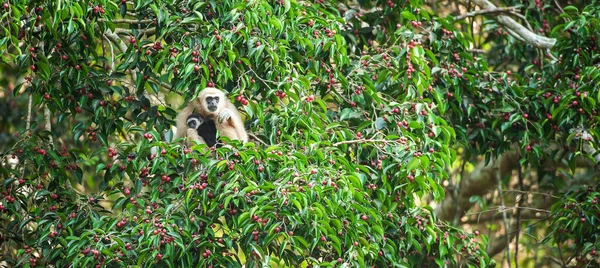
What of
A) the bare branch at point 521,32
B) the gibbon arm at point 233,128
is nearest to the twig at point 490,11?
the bare branch at point 521,32

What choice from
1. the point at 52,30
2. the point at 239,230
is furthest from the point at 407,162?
the point at 52,30

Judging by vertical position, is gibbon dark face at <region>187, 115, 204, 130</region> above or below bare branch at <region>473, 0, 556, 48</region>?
below

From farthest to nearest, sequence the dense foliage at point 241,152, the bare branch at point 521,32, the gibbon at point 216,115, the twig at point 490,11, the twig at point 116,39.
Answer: the twig at point 490,11, the bare branch at point 521,32, the twig at point 116,39, the gibbon at point 216,115, the dense foliage at point 241,152

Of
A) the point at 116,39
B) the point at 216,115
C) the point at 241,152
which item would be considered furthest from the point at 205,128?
the point at 241,152

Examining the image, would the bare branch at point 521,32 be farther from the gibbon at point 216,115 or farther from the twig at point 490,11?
the gibbon at point 216,115

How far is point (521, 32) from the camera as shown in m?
8.02

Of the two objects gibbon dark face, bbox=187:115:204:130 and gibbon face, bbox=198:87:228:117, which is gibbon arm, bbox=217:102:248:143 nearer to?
gibbon face, bbox=198:87:228:117

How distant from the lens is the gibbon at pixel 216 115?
6570mm

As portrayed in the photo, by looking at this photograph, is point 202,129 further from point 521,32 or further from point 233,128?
point 521,32

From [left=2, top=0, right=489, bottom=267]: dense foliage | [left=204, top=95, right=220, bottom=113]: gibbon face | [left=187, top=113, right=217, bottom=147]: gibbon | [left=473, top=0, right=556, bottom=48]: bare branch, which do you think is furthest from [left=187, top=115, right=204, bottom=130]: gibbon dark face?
[left=473, top=0, right=556, bottom=48]: bare branch

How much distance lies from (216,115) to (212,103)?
10 centimetres

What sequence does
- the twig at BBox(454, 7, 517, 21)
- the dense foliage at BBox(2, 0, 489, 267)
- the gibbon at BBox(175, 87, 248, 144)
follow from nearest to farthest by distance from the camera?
the dense foliage at BBox(2, 0, 489, 267) < the gibbon at BBox(175, 87, 248, 144) < the twig at BBox(454, 7, 517, 21)

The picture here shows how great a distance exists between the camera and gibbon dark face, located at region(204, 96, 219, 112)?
6629mm

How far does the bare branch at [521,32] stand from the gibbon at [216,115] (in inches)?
111
